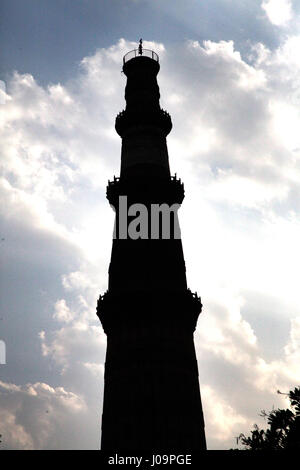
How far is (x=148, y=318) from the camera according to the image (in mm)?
33125

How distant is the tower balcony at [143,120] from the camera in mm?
42844

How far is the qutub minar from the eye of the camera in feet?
97.6

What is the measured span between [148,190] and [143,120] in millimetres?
8073

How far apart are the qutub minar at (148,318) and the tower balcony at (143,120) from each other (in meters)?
0.10

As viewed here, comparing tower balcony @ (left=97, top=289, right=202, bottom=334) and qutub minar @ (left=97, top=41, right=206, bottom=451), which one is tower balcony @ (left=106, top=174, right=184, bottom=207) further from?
tower balcony @ (left=97, top=289, right=202, bottom=334)

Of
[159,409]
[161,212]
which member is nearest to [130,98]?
[161,212]

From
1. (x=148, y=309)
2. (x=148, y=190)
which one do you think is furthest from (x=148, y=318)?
(x=148, y=190)

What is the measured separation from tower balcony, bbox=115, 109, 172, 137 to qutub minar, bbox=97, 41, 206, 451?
0.10 meters

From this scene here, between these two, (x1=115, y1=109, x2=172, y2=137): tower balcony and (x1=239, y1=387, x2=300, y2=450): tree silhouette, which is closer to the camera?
(x1=239, y1=387, x2=300, y2=450): tree silhouette

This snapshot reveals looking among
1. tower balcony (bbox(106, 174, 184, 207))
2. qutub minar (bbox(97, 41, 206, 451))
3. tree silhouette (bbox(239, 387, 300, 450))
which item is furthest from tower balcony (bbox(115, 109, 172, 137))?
tree silhouette (bbox(239, 387, 300, 450))

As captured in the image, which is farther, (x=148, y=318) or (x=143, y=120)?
(x=143, y=120)

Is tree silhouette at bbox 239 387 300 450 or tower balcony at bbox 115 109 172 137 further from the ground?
tower balcony at bbox 115 109 172 137

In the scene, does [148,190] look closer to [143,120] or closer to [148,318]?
[143,120]

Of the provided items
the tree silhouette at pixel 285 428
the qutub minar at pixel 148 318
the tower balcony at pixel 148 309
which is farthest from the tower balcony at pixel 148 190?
the tree silhouette at pixel 285 428
